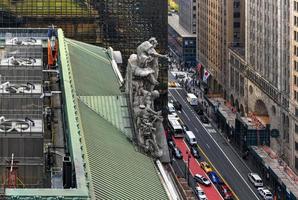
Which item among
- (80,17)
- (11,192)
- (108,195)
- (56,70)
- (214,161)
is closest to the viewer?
(11,192)

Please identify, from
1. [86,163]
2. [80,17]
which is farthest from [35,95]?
[80,17]

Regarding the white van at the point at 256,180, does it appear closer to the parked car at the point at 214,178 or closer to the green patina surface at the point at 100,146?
the parked car at the point at 214,178

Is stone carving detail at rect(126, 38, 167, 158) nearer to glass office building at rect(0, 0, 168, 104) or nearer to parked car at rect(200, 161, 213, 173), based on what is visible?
glass office building at rect(0, 0, 168, 104)

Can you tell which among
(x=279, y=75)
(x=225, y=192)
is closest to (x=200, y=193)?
(x=225, y=192)

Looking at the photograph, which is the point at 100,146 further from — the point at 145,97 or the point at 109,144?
the point at 145,97

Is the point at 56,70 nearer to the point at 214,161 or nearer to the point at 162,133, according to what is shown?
the point at 162,133

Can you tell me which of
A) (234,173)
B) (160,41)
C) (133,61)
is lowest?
(234,173)

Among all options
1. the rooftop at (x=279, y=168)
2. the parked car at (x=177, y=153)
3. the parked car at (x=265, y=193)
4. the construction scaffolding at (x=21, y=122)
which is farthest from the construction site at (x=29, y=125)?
the parked car at (x=177, y=153)
